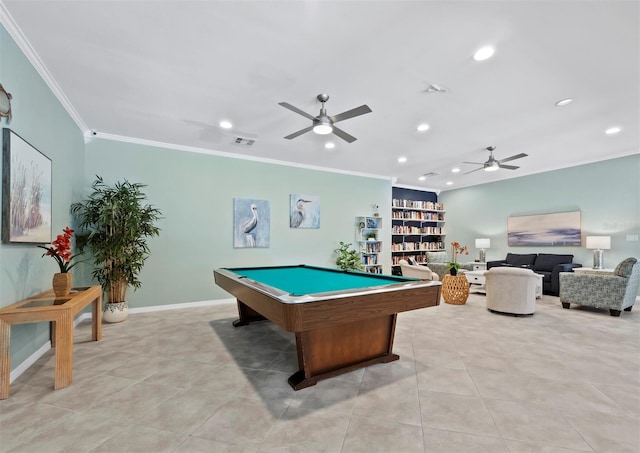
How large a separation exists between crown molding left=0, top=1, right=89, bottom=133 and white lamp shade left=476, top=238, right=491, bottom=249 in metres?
8.41

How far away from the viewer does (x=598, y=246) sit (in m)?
5.44

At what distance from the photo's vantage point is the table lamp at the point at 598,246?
540 centimetres

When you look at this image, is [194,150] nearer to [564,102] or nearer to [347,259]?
[347,259]

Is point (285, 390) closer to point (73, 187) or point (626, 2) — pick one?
point (626, 2)

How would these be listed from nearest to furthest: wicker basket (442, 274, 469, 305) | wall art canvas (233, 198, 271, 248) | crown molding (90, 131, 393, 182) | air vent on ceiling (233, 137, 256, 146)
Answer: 1. crown molding (90, 131, 393, 182)
2. air vent on ceiling (233, 137, 256, 146)
3. wicker basket (442, 274, 469, 305)
4. wall art canvas (233, 198, 271, 248)

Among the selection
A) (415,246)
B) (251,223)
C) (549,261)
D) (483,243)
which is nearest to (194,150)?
(251,223)

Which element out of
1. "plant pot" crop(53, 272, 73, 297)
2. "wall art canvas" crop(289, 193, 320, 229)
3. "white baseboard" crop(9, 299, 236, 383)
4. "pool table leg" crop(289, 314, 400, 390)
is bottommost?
"white baseboard" crop(9, 299, 236, 383)

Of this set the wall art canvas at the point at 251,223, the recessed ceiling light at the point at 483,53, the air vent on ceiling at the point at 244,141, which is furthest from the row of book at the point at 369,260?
the recessed ceiling light at the point at 483,53

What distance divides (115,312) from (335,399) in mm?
3517

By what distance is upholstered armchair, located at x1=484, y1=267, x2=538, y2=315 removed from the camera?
4.20 metres

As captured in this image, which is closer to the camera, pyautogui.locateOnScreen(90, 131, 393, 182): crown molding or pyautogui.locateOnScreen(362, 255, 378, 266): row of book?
pyautogui.locateOnScreen(90, 131, 393, 182): crown molding

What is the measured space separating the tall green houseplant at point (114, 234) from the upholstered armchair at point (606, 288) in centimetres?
654

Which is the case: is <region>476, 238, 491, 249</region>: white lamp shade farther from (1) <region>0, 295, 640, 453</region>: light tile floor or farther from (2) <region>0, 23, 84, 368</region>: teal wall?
(2) <region>0, 23, 84, 368</region>: teal wall

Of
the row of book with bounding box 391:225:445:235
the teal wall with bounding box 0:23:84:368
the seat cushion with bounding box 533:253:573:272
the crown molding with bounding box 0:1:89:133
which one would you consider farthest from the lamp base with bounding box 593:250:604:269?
the crown molding with bounding box 0:1:89:133
